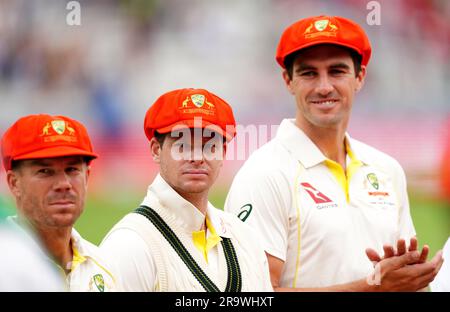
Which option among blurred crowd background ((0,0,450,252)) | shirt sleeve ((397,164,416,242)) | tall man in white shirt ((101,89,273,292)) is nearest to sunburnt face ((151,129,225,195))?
tall man in white shirt ((101,89,273,292))

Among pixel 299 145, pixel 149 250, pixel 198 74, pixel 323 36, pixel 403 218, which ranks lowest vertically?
pixel 149 250

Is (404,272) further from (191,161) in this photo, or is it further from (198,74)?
(198,74)

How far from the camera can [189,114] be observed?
2490 millimetres

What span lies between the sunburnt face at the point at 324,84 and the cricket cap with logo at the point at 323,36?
0.04m

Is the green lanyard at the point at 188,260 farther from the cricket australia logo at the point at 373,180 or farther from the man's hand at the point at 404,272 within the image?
the cricket australia logo at the point at 373,180

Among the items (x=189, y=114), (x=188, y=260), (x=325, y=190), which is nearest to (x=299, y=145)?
(x=325, y=190)

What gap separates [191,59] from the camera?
5.97 m

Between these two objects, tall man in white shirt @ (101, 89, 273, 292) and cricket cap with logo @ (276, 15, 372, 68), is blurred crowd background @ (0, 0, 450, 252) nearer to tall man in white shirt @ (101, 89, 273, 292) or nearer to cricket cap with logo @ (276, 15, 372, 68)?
cricket cap with logo @ (276, 15, 372, 68)

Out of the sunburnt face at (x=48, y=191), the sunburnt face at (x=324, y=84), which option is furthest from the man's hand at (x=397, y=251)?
the sunburnt face at (x=48, y=191)

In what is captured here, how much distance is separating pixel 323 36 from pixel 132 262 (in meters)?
1.17

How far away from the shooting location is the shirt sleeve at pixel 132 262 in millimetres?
2330

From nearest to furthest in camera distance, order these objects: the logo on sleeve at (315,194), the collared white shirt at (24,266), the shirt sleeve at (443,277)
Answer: the collared white shirt at (24,266), the logo on sleeve at (315,194), the shirt sleeve at (443,277)
